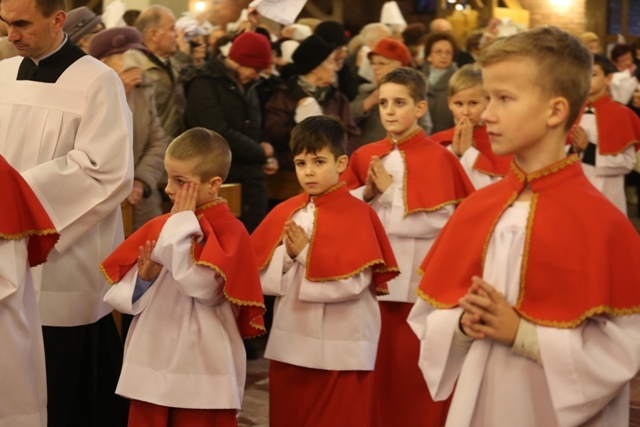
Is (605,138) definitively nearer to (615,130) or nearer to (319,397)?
(615,130)

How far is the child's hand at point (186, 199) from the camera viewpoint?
4164 mm

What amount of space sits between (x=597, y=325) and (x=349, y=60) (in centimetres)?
899

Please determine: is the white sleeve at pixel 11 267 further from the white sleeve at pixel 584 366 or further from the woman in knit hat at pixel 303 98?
the woman in knit hat at pixel 303 98

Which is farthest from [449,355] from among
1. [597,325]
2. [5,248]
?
[5,248]

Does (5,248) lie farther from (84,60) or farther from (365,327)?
(365,327)

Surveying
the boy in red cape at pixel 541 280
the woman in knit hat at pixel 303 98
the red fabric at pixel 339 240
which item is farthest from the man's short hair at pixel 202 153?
the woman in knit hat at pixel 303 98

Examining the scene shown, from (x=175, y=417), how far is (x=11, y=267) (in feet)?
3.05

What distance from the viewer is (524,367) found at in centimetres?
301

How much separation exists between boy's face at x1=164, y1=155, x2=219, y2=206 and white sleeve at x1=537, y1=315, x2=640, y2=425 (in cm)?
179

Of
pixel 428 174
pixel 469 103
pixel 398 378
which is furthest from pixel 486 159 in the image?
pixel 398 378

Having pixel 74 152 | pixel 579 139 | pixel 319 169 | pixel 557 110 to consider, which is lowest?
pixel 579 139

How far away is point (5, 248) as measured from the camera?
393 cm

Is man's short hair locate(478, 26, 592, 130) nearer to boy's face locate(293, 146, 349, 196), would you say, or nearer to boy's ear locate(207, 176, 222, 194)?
boy's ear locate(207, 176, 222, 194)

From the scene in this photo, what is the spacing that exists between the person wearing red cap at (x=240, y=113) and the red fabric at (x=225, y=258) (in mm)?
3009
